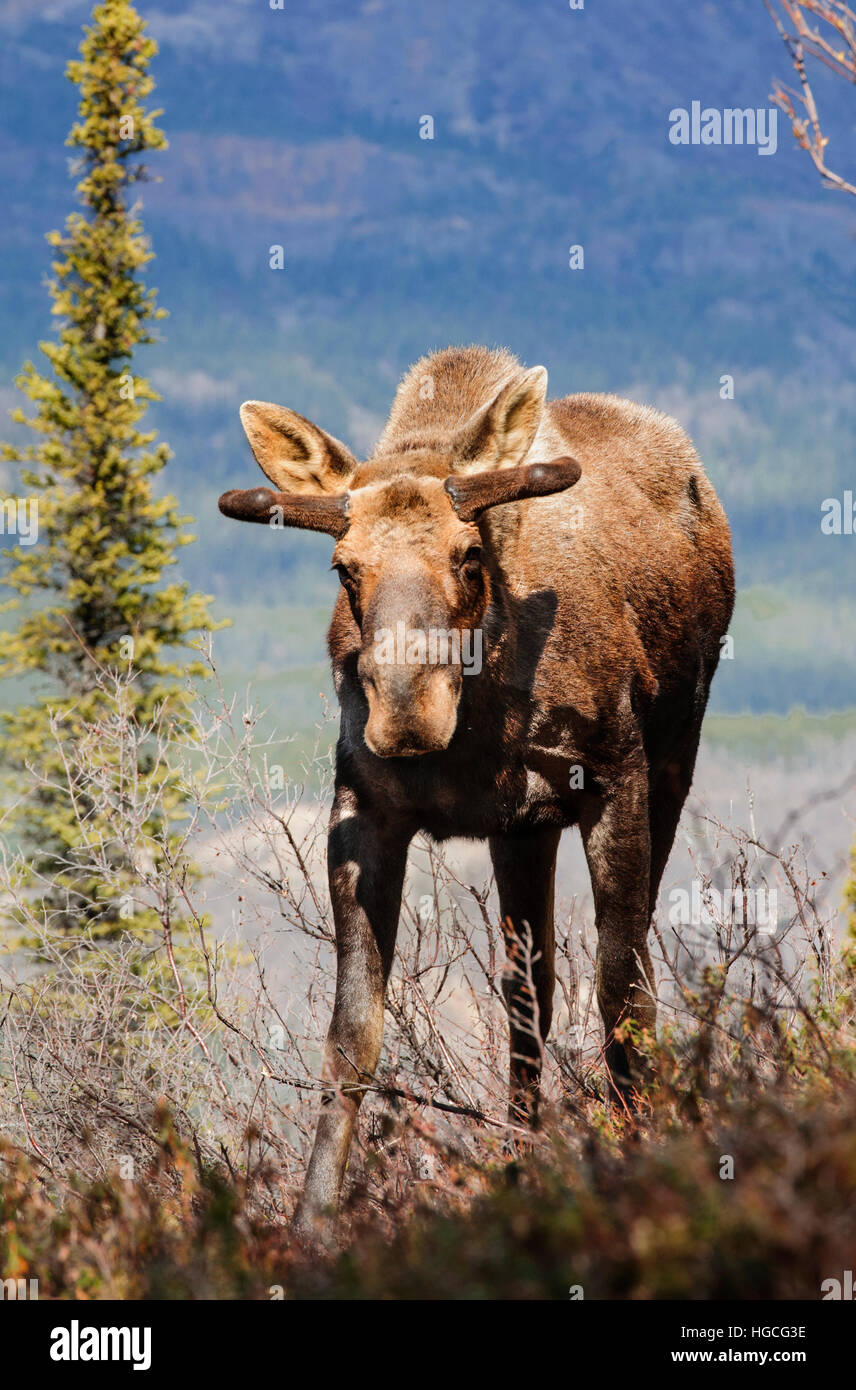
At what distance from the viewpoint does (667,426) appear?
315 inches

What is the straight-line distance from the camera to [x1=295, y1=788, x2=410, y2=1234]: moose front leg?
212 inches

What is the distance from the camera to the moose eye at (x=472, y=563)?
16.7 feet

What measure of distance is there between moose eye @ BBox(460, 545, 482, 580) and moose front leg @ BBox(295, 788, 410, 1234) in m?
1.15

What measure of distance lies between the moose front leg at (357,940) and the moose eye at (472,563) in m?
1.15

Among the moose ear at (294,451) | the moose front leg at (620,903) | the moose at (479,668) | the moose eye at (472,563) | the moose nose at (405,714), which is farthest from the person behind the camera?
the moose front leg at (620,903)

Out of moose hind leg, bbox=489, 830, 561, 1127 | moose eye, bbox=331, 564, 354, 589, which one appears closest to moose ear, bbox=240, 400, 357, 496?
moose eye, bbox=331, 564, 354, 589

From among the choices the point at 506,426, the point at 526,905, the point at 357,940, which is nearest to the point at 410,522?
the point at 506,426

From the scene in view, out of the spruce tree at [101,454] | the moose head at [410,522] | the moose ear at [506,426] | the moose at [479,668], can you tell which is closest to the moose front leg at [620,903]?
the moose at [479,668]

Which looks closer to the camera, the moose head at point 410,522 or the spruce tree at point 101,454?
the moose head at point 410,522

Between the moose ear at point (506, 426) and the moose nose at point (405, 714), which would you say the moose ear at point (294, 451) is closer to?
the moose ear at point (506, 426)

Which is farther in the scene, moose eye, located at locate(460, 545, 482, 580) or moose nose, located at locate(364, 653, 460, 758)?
moose eye, located at locate(460, 545, 482, 580)

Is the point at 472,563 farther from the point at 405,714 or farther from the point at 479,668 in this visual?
the point at 405,714

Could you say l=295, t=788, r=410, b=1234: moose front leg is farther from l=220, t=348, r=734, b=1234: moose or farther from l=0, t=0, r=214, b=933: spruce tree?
l=0, t=0, r=214, b=933: spruce tree
